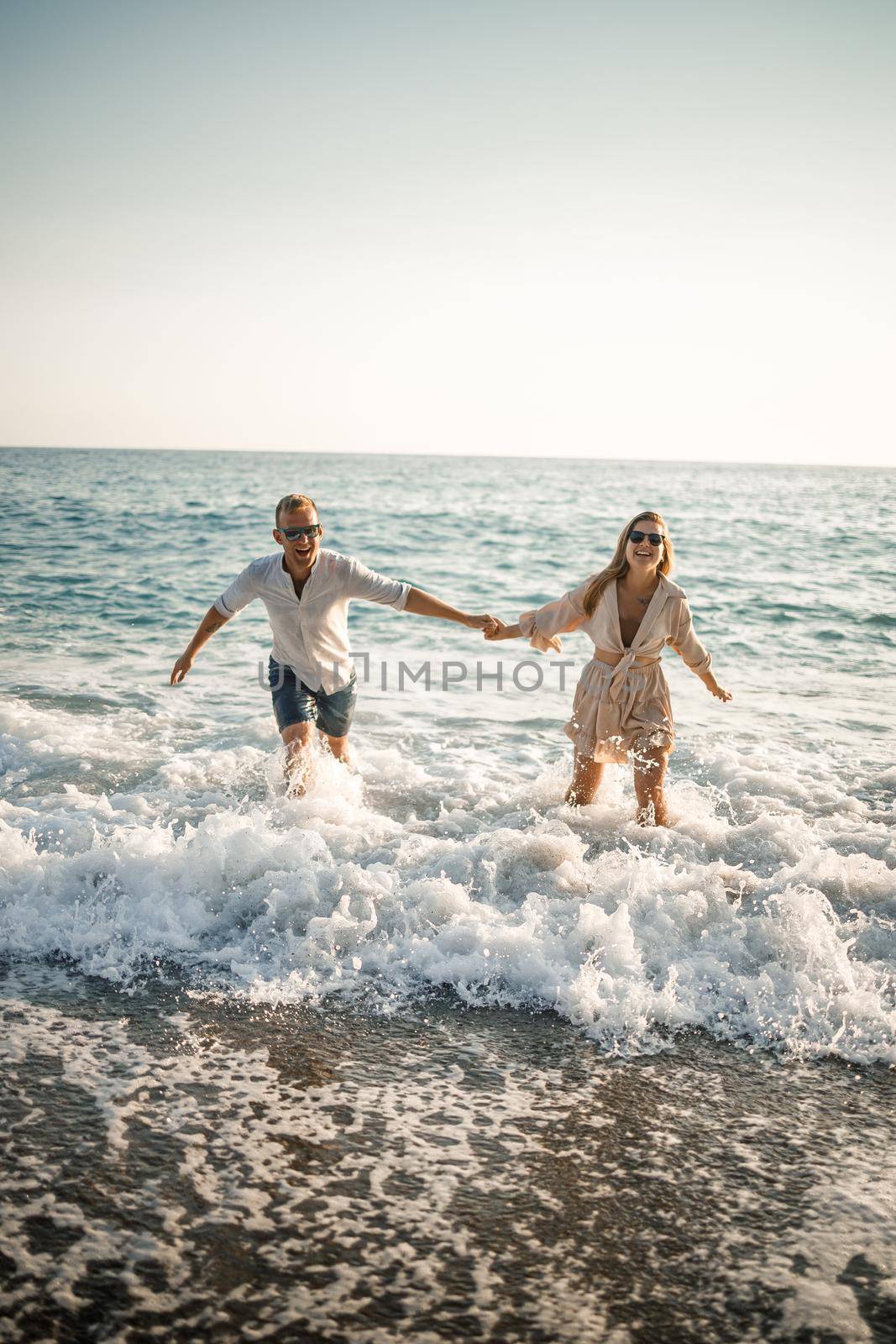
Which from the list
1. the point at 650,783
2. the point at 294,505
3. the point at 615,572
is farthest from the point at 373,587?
the point at 650,783

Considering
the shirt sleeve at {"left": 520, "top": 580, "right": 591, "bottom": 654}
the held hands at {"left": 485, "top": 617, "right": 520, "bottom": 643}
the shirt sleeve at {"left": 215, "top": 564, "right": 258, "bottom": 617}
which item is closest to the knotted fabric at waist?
the shirt sleeve at {"left": 520, "top": 580, "right": 591, "bottom": 654}

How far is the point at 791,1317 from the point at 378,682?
8.39 m

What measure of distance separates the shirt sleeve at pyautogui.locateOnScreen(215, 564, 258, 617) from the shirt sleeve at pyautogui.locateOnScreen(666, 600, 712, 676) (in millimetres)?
2645

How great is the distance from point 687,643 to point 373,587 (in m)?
2.02

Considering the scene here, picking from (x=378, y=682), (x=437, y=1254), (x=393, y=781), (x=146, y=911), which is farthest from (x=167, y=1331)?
(x=378, y=682)

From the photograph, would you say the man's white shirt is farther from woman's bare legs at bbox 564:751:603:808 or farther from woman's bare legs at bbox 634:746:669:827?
woman's bare legs at bbox 634:746:669:827

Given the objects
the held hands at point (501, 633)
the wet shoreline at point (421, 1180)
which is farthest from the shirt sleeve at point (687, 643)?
the wet shoreline at point (421, 1180)

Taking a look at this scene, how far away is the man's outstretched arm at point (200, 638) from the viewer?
6004 mm

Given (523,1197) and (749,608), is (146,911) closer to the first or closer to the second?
(523,1197)

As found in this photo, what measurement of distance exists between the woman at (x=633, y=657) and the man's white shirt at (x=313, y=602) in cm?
122

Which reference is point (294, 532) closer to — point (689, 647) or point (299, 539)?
point (299, 539)

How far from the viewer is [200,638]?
6.13 m

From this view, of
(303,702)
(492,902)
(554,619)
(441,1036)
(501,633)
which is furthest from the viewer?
(501,633)

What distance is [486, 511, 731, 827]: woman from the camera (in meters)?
5.61
